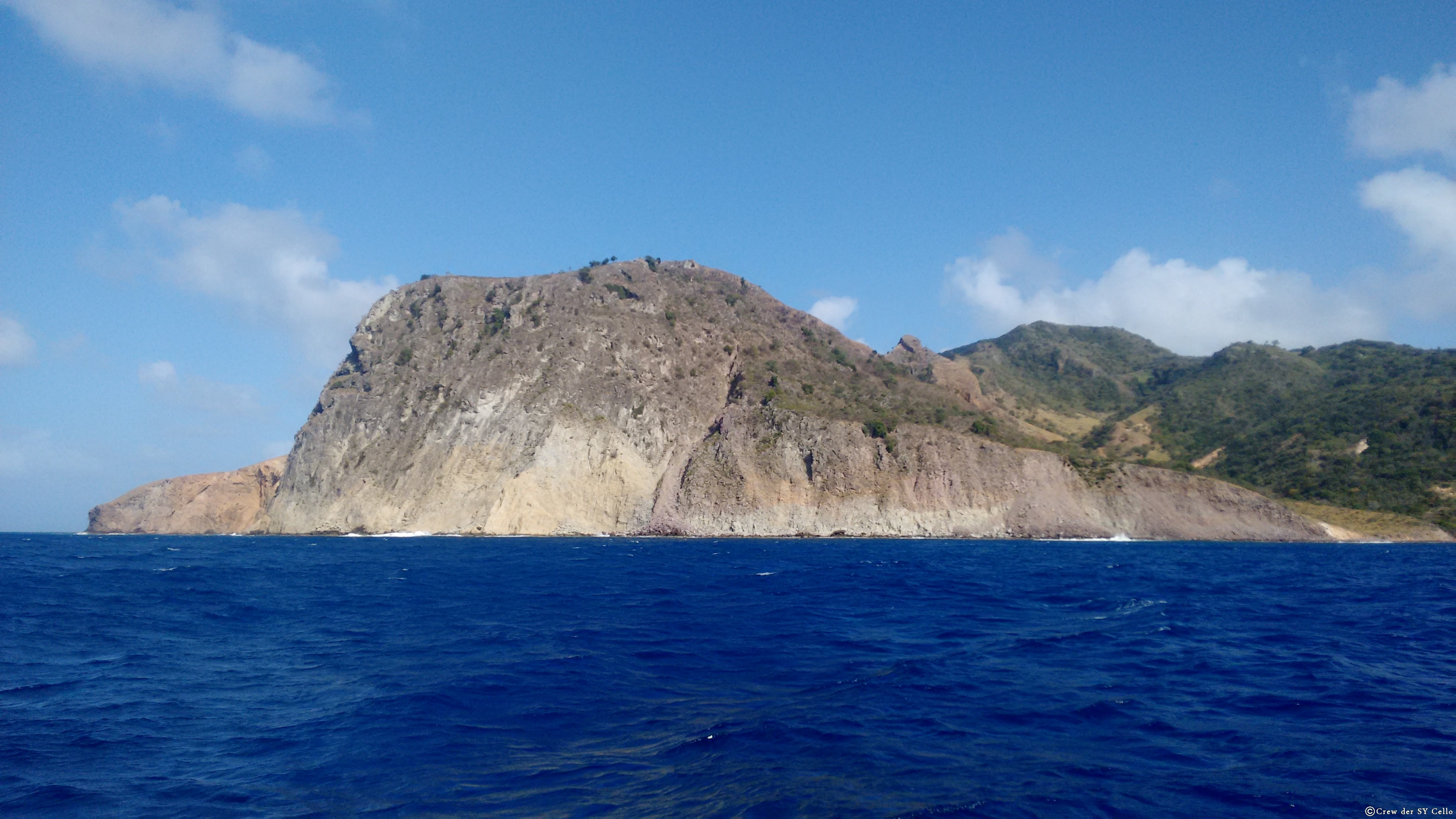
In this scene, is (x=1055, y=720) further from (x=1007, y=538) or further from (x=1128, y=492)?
(x=1128, y=492)

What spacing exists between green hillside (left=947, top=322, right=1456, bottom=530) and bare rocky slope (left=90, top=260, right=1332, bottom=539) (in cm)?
1722

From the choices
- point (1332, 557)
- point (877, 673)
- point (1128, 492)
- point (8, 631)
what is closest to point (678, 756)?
point (877, 673)

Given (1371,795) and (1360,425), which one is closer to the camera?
(1371,795)

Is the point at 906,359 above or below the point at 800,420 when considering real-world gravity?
above

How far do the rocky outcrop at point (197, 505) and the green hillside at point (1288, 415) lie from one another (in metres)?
133

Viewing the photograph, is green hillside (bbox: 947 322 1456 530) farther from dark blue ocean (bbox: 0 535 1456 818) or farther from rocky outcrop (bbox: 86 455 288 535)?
rocky outcrop (bbox: 86 455 288 535)

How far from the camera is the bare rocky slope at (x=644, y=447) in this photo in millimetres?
90625

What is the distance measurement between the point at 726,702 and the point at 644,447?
8688 centimetres

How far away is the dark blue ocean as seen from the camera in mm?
10000

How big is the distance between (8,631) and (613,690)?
18453mm

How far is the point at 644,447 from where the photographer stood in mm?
100375

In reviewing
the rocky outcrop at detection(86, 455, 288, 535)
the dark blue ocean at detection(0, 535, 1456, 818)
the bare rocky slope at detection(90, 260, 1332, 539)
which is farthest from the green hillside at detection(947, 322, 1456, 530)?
the rocky outcrop at detection(86, 455, 288, 535)

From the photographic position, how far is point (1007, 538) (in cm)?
8862

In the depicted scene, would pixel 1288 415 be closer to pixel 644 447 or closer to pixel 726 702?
pixel 644 447
